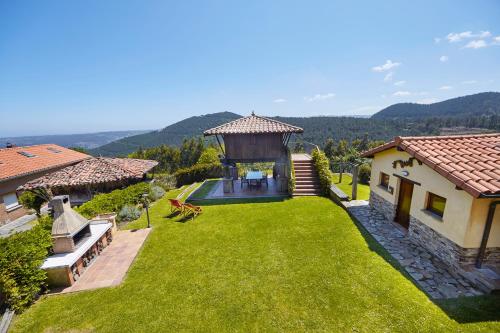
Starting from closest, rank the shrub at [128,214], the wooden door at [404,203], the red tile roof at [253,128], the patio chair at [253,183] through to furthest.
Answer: the wooden door at [404,203], the shrub at [128,214], the red tile roof at [253,128], the patio chair at [253,183]

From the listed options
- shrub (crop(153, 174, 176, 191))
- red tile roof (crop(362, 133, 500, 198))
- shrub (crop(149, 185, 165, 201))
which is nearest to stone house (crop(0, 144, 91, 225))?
shrub (crop(153, 174, 176, 191))

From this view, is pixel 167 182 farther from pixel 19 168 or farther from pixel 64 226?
pixel 64 226

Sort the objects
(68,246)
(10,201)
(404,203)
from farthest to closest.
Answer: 1. (10,201)
2. (404,203)
3. (68,246)

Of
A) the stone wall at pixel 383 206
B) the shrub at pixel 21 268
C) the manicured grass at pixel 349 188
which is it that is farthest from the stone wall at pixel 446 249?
the shrub at pixel 21 268

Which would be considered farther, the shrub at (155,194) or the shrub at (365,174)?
the shrub at (365,174)

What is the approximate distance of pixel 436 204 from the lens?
7027 millimetres

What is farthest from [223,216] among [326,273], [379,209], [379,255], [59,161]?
[59,161]

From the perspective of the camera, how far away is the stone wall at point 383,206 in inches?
362

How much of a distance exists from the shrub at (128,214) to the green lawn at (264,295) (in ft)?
11.8

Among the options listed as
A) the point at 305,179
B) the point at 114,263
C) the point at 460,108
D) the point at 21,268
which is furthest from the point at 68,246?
the point at 460,108

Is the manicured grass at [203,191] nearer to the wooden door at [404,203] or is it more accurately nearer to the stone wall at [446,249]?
the wooden door at [404,203]

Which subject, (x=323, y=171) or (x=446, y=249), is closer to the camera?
(x=446, y=249)

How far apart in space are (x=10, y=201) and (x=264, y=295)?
21586 mm

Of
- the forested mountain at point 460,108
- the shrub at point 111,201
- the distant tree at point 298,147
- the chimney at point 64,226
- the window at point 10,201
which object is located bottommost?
the window at point 10,201
